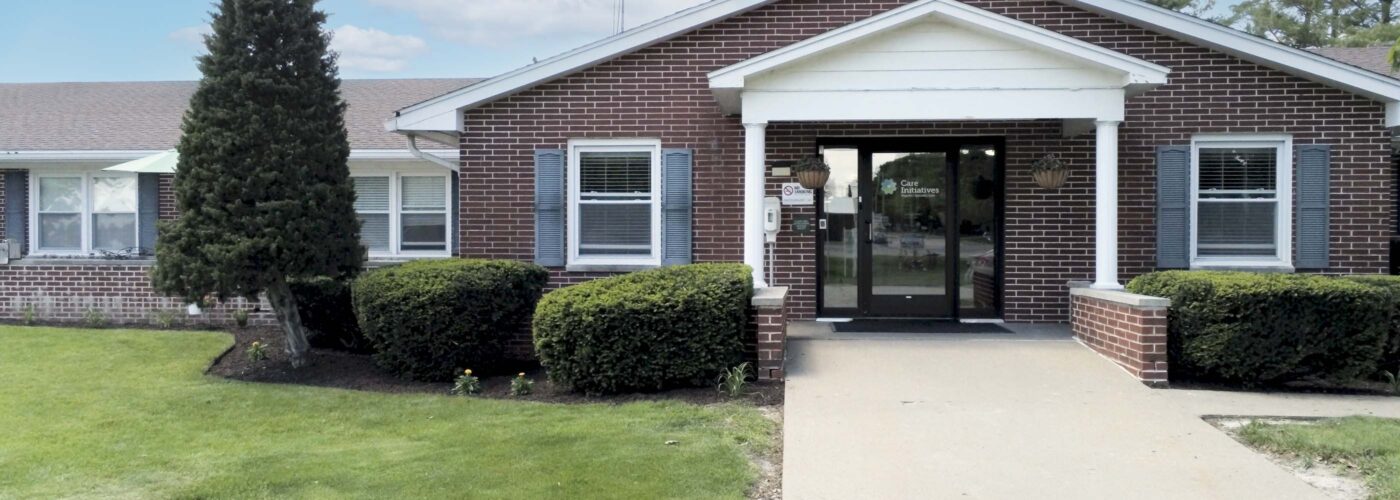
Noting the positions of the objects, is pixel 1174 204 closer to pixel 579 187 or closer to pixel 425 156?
pixel 579 187

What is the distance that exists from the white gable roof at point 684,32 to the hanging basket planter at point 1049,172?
167 cm

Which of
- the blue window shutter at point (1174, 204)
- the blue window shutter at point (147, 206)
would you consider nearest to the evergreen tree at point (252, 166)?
the blue window shutter at point (147, 206)

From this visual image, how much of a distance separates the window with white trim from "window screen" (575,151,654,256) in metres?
3.71

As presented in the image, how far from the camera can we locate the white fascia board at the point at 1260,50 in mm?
9781

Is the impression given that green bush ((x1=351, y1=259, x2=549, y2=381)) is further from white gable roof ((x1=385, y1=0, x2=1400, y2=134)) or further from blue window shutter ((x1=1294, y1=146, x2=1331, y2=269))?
blue window shutter ((x1=1294, y1=146, x2=1331, y2=269))

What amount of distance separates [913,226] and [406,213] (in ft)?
22.5

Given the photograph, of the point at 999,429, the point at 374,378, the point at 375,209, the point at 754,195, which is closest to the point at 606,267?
the point at 754,195

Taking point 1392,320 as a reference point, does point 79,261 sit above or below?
above

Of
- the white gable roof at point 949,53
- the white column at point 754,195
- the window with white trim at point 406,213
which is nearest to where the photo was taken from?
the white gable roof at point 949,53

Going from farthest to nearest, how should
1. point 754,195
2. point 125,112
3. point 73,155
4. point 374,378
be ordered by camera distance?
point 125,112, point 73,155, point 754,195, point 374,378

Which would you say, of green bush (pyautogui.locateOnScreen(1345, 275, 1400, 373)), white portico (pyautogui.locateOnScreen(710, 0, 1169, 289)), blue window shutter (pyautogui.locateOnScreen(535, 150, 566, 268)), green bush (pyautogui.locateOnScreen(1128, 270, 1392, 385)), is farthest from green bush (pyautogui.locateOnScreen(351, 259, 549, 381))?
green bush (pyautogui.locateOnScreen(1345, 275, 1400, 373))

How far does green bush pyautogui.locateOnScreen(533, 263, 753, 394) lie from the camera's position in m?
7.92

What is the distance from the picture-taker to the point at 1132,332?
8.20 meters

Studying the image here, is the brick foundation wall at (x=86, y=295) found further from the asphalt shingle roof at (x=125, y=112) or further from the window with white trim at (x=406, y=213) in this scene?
the window with white trim at (x=406, y=213)
